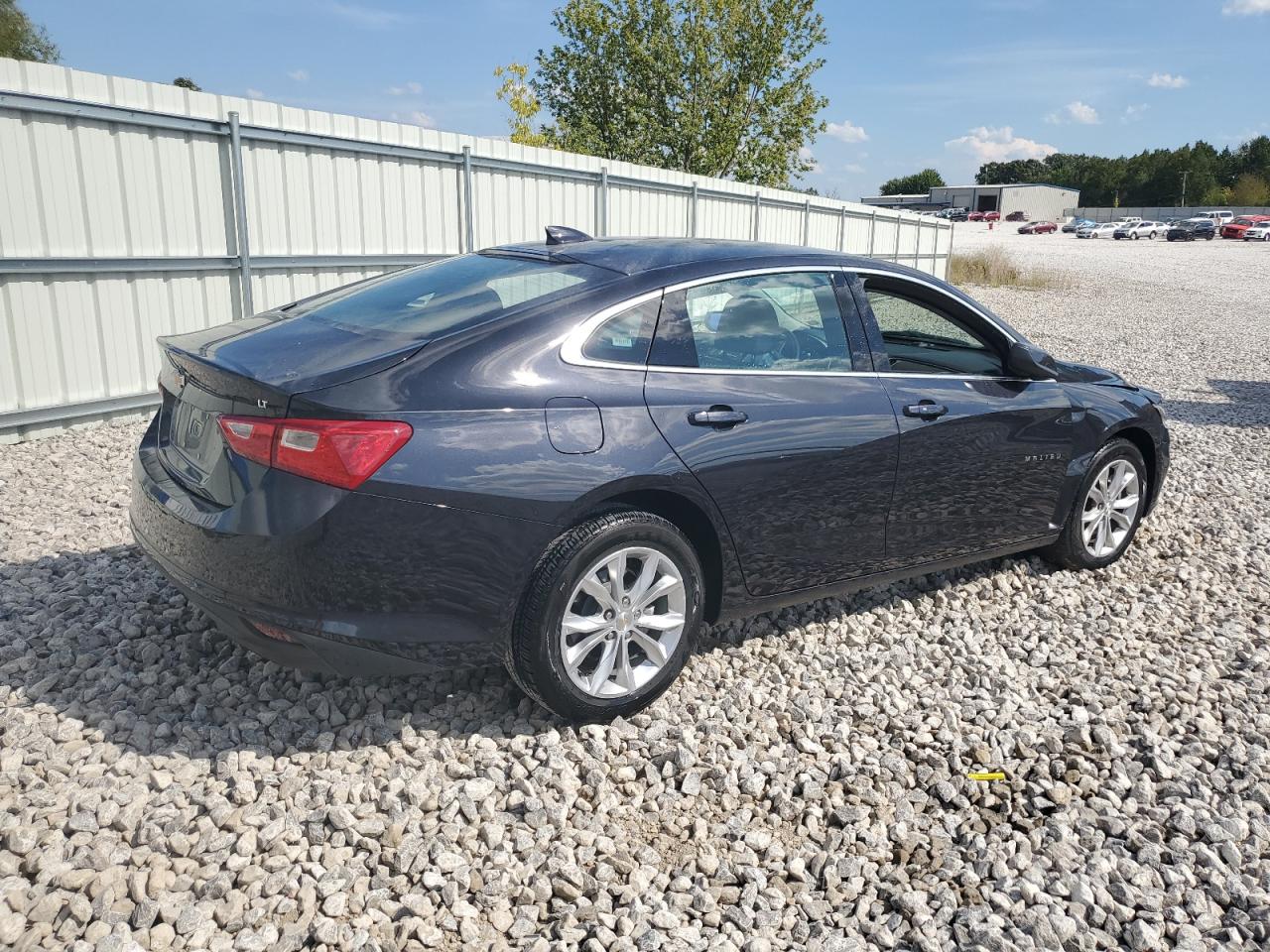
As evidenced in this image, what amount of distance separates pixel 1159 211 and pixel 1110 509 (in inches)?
4699

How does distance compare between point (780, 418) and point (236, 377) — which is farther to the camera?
point (780, 418)

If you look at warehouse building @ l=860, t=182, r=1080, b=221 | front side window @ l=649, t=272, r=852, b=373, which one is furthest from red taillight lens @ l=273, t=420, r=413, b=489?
warehouse building @ l=860, t=182, r=1080, b=221

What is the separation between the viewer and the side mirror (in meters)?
4.60

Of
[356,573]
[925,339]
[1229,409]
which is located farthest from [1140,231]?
[356,573]

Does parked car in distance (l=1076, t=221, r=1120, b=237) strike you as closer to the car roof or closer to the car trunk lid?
the car roof

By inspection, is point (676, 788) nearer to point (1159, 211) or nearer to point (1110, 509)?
point (1110, 509)

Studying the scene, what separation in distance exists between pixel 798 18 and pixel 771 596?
2810cm

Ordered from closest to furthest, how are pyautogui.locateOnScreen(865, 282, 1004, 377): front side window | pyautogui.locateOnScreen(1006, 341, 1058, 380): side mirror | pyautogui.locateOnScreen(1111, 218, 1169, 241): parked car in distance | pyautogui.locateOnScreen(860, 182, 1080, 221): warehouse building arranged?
pyautogui.locateOnScreen(865, 282, 1004, 377): front side window, pyautogui.locateOnScreen(1006, 341, 1058, 380): side mirror, pyautogui.locateOnScreen(1111, 218, 1169, 241): parked car in distance, pyautogui.locateOnScreen(860, 182, 1080, 221): warehouse building

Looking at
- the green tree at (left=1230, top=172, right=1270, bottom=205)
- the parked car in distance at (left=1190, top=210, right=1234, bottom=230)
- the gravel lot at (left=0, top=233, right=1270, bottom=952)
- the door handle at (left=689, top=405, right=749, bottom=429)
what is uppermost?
the green tree at (left=1230, top=172, right=1270, bottom=205)

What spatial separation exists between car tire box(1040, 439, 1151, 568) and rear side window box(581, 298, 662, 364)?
2.69 m

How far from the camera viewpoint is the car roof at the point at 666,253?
374 centimetres

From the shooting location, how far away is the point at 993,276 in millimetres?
29844

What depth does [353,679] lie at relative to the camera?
3703 mm

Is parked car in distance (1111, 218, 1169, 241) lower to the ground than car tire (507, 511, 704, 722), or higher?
higher
